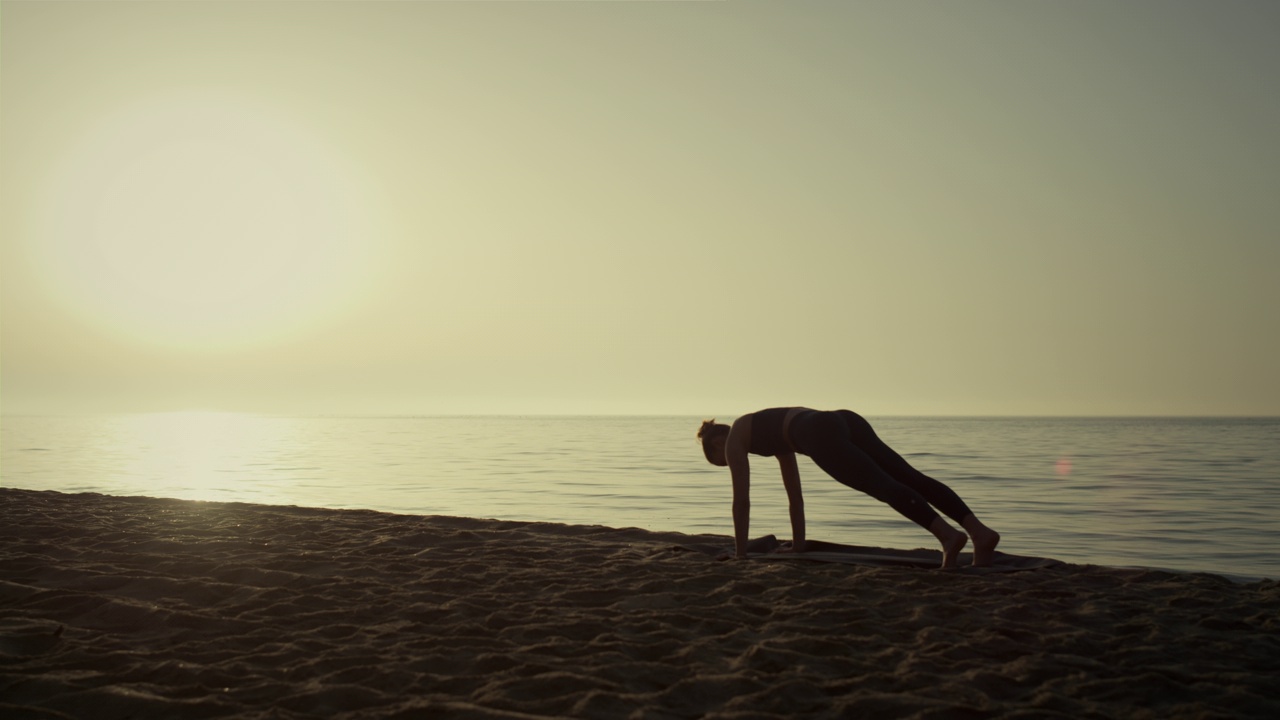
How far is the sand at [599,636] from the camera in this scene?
3.74 m

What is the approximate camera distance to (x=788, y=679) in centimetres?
393

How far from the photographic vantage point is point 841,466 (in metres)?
6.62

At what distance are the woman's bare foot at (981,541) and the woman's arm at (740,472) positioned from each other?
1.66m

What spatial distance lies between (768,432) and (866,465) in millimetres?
880

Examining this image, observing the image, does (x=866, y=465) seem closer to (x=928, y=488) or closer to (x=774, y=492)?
(x=928, y=488)

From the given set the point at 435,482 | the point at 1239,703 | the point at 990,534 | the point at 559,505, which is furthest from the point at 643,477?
the point at 1239,703

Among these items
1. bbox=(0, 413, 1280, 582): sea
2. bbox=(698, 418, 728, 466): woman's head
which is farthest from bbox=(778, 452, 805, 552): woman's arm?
bbox=(0, 413, 1280, 582): sea

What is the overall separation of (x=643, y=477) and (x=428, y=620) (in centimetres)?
1485

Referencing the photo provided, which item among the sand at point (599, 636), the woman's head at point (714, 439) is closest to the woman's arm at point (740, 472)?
the woman's head at point (714, 439)

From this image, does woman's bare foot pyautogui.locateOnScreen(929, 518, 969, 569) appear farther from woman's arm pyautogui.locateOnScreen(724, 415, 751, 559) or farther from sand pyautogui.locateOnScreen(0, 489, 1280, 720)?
woman's arm pyautogui.locateOnScreen(724, 415, 751, 559)

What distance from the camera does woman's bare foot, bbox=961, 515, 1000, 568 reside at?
657cm

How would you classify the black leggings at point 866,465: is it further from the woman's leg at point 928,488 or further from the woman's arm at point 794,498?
the woman's arm at point 794,498

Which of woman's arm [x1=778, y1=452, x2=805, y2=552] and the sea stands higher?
woman's arm [x1=778, y1=452, x2=805, y2=552]

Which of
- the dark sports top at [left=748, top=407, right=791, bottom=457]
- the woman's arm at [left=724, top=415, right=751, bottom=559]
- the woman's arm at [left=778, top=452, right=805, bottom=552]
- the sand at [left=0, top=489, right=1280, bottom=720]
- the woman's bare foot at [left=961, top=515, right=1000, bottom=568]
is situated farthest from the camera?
the woman's arm at [left=778, top=452, right=805, bottom=552]
